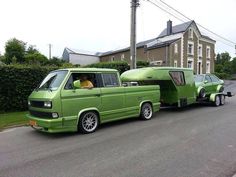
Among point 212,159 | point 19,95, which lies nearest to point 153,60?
point 19,95

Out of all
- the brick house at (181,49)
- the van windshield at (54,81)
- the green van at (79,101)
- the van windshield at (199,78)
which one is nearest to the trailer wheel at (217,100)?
the van windshield at (199,78)

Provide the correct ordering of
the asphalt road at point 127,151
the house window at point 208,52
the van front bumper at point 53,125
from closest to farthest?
the asphalt road at point 127,151, the van front bumper at point 53,125, the house window at point 208,52

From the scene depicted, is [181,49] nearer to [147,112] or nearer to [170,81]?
[170,81]

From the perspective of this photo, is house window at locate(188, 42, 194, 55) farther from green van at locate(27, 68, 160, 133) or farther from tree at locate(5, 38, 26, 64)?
green van at locate(27, 68, 160, 133)

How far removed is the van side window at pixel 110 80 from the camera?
9263mm

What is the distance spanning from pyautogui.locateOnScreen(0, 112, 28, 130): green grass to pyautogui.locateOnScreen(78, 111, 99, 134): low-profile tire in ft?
10.9

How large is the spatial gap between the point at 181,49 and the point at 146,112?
119 ft

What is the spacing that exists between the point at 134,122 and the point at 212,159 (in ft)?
15.3

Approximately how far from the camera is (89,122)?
8516 mm

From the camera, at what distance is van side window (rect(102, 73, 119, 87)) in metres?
9.26

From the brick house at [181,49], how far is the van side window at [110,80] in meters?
32.1

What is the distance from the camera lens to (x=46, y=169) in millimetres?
5223

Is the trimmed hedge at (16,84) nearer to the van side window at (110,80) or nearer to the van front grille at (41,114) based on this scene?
the van front grille at (41,114)

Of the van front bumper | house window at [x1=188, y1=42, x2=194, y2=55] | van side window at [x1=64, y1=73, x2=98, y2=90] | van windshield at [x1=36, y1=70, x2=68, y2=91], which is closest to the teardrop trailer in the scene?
van side window at [x1=64, y1=73, x2=98, y2=90]
